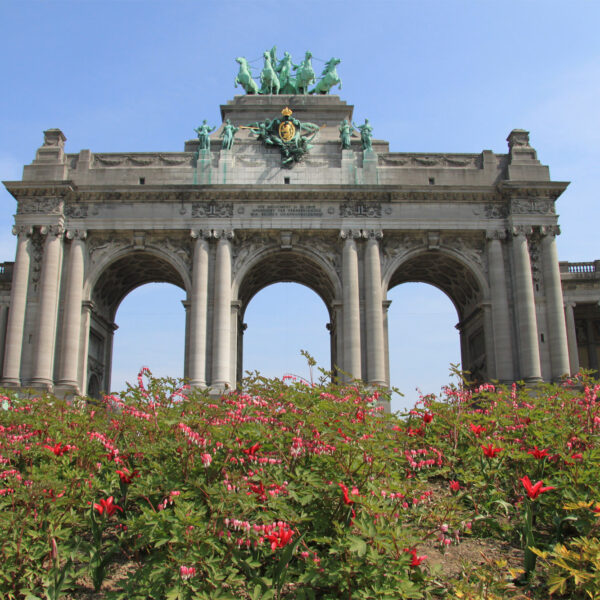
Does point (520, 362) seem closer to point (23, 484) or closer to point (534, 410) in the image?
point (534, 410)

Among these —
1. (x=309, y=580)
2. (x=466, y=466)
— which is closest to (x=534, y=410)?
(x=466, y=466)

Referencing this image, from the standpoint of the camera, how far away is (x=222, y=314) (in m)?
38.7

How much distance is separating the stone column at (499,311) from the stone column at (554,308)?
2.31 metres

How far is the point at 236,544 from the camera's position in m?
9.52

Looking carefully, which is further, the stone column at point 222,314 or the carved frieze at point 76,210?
the carved frieze at point 76,210

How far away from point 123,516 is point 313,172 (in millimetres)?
31559

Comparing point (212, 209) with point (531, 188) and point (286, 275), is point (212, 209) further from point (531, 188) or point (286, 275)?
point (531, 188)

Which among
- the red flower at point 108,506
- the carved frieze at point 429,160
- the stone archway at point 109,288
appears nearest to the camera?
the red flower at point 108,506

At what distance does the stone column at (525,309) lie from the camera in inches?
1476

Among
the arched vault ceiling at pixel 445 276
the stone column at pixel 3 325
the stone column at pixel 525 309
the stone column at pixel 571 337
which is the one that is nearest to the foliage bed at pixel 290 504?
the stone column at pixel 525 309

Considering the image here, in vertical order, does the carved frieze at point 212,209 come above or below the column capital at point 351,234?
above

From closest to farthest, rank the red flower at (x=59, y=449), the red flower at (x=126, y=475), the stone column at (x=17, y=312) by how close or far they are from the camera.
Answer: the red flower at (x=126, y=475), the red flower at (x=59, y=449), the stone column at (x=17, y=312)

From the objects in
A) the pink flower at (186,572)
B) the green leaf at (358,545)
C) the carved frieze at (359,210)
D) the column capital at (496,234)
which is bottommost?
the pink flower at (186,572)

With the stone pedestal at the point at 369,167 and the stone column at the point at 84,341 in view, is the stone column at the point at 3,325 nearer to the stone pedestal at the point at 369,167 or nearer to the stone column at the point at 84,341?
the stone column at the point at 84,341
